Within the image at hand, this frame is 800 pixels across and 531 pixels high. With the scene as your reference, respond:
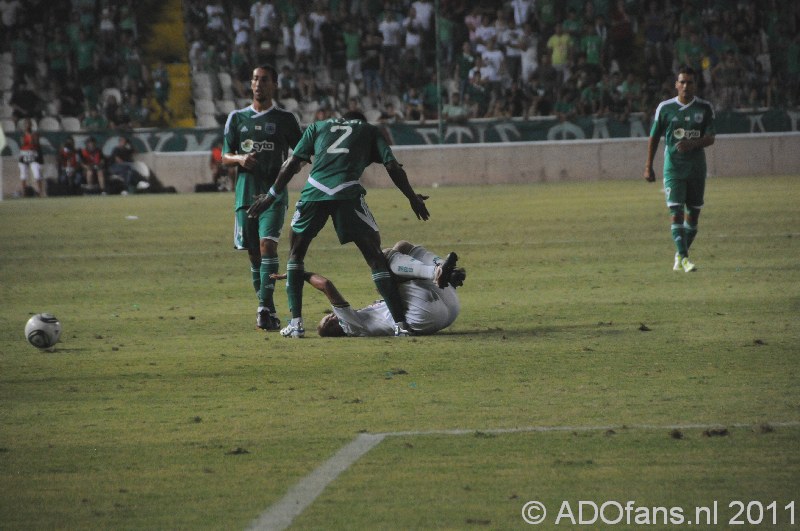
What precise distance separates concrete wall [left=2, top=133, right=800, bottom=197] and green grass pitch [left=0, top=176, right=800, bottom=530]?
16487mm

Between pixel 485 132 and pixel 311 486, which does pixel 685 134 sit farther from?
pixel 485 132

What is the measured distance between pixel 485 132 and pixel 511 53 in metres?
2.47

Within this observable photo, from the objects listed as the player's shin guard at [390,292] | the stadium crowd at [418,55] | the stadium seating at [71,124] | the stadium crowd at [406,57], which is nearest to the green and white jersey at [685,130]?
the player's shin guard at [390,292]

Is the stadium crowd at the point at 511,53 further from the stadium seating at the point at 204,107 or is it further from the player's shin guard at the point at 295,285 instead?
the player's shin guard at the point at 295,285

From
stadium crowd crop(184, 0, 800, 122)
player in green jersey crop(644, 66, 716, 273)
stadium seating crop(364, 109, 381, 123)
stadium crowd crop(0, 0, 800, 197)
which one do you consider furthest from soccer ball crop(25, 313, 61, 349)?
stadium seating crop(364, 109, 381, 123)

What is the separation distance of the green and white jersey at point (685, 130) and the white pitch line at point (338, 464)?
8.79m

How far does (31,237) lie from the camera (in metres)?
22.2

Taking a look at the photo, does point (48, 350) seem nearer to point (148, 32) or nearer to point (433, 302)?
point (433, 302)

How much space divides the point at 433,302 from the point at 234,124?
257cm

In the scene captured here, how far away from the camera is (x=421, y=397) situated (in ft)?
25.8

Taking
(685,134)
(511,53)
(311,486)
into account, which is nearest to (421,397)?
(311,486)

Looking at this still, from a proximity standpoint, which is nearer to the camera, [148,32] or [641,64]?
[641,64]

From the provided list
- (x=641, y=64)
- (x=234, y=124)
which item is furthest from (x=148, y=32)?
(x=234, y=124)

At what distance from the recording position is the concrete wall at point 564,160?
33031 millimetres
